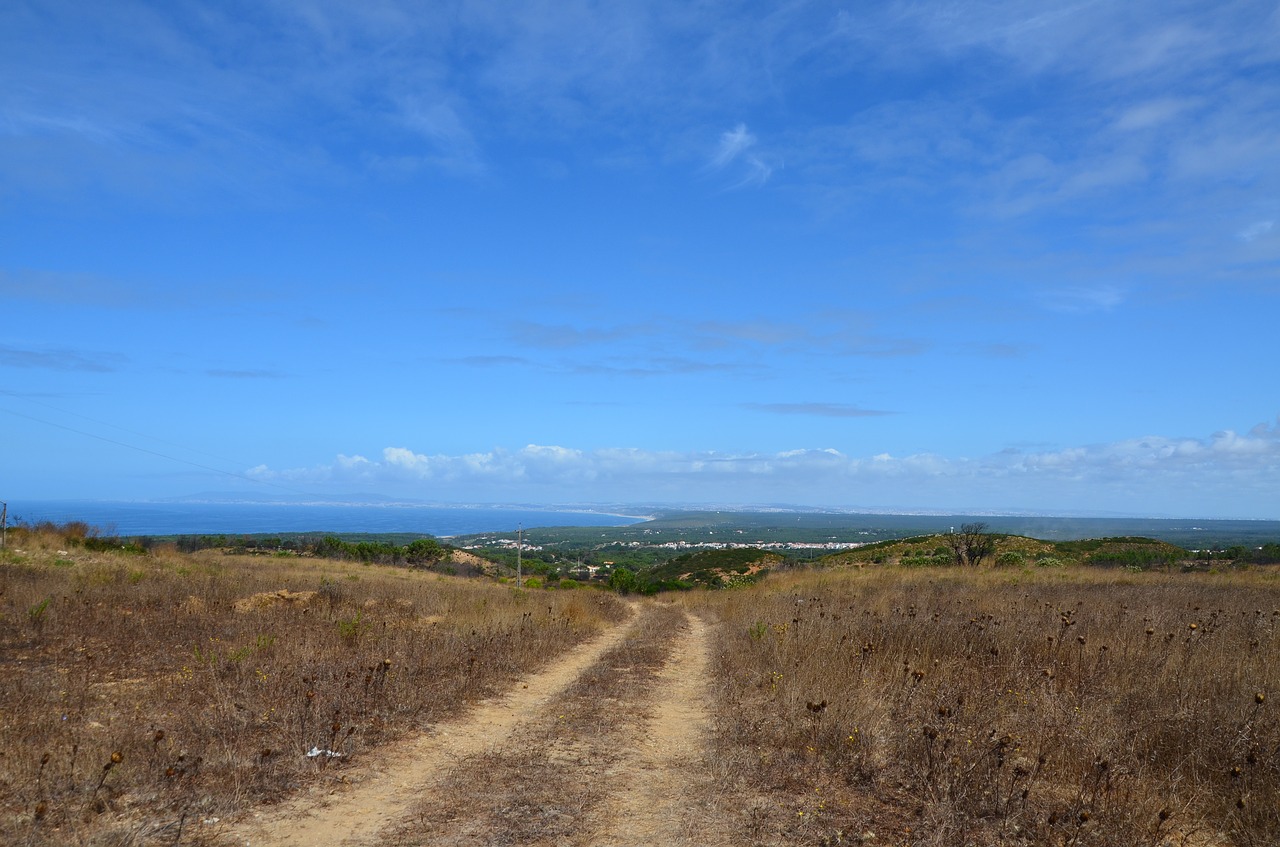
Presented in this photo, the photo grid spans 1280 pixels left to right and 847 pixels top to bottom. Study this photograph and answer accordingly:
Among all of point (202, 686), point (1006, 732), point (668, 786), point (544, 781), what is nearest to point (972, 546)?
point (1006, 732)

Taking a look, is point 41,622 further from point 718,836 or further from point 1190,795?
point 1190,795

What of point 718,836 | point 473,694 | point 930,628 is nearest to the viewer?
point 718,836

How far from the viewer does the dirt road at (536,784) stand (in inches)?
193

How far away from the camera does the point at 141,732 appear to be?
6656 millimetres

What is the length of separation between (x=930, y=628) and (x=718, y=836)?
7067 millimetres

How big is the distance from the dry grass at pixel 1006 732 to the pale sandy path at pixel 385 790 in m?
2.40

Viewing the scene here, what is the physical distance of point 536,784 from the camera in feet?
19.4

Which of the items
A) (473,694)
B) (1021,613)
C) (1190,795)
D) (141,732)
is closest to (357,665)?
(473,694)

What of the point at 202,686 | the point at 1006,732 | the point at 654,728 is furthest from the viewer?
the point at 202,686

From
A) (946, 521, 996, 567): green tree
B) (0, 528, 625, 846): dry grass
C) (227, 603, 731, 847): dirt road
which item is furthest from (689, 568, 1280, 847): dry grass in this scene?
(946, 521, 996, 567): green tree

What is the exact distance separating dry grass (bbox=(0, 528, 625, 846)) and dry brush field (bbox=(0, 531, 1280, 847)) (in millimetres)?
40

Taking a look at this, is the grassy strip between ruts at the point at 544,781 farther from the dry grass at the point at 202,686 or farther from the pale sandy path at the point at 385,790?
the dry grass at the point at 202,686

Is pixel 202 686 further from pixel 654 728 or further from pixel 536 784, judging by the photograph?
pixel 654 728

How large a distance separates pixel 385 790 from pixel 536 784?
117cm
